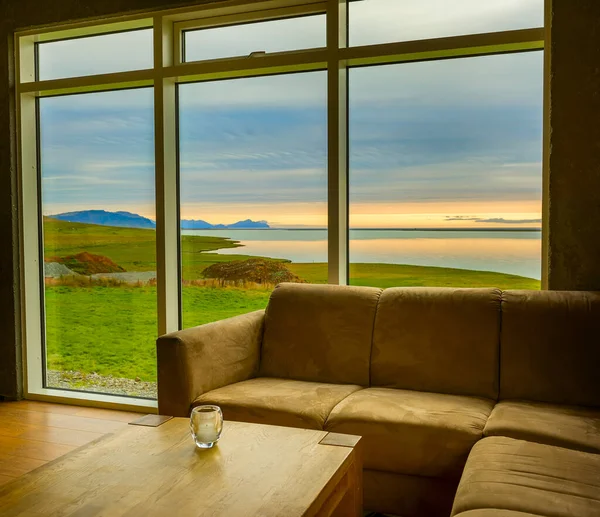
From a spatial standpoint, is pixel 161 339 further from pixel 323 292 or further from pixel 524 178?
pixel 524 178

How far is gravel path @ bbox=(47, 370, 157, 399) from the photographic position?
13.8 feet

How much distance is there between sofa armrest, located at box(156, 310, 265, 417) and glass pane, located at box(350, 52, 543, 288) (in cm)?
98

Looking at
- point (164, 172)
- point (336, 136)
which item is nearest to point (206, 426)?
point (336, 136)

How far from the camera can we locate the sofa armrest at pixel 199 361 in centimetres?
276

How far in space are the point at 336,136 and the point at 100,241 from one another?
1.87 meters

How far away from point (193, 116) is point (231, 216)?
73 cm

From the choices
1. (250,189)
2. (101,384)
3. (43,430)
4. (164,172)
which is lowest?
(43,430)

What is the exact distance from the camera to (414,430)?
236 centimetres

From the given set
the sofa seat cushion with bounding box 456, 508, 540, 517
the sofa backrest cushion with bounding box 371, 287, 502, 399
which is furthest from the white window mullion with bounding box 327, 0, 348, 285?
Result: the sofa seat cushion with bounding box 456, 508, 540, 517

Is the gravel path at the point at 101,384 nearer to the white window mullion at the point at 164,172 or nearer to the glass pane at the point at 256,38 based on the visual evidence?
the white window mullion at the point at 164,172

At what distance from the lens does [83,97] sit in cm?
436

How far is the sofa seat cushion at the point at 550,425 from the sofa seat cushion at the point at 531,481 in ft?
Answer: 0.46

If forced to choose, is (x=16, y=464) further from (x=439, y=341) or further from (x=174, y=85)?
(x=174, y=85)

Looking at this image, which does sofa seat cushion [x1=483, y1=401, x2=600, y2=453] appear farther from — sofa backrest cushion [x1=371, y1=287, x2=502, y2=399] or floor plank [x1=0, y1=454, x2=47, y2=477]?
floor plank [x1=0, y1=454, x2=47, y2=477]
